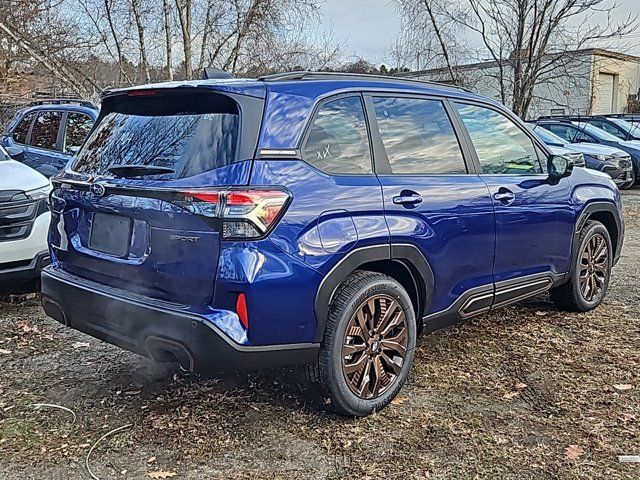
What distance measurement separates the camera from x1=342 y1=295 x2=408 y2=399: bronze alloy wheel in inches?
134

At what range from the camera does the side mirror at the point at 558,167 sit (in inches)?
189

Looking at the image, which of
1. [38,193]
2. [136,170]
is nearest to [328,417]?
[136,170]

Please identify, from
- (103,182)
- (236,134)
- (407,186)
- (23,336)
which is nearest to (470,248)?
(407,186)

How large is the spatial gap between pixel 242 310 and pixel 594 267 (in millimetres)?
3646

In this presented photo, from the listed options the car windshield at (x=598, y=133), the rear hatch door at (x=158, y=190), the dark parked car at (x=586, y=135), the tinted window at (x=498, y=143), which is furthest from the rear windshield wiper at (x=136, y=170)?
the car windshield at (x=598, y=133)

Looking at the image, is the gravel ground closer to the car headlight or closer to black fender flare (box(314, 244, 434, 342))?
black fender flare (box(314, 244, 434, 342))

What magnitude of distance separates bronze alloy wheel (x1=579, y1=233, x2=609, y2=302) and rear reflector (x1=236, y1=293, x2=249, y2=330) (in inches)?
131

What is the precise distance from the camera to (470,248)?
3982 millimetres

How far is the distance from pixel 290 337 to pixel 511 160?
2361 millimetres

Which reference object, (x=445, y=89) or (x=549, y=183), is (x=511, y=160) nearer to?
(x=549, y=183)

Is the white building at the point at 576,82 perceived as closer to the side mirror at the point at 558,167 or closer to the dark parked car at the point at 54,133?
the side mirror at the point at 558,167

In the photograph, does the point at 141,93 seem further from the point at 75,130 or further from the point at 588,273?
the point at 75,130

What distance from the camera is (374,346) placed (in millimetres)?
3521

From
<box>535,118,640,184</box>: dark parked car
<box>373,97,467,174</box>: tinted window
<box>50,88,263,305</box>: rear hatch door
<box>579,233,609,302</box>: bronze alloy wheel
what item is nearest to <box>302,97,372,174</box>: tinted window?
<box>373,97,467,174</box>: tinted window
